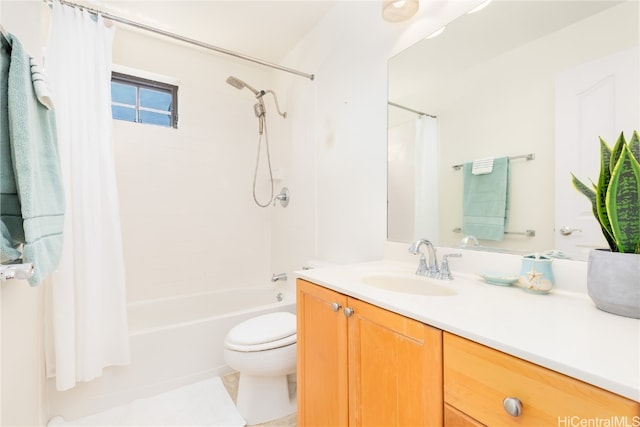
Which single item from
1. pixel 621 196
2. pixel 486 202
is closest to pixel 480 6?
pixel 486 202

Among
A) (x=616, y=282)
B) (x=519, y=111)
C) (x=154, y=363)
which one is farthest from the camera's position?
(x=154, y=363)

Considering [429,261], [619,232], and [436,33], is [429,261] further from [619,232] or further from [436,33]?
[436,33]

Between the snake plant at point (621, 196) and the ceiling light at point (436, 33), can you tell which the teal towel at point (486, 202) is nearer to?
the snake plant at point (621, 196)

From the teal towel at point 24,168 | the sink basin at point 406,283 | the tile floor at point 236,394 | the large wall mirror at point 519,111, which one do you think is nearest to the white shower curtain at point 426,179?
the large wall mirror at point 519,111

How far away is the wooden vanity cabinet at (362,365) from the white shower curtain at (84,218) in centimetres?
113

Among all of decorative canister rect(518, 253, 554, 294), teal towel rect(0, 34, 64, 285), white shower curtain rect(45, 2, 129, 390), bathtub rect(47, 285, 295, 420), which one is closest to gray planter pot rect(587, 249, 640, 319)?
decorative canister rect(518, 253, 554, 294)

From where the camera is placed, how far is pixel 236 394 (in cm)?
167

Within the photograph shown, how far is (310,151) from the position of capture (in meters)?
2.10

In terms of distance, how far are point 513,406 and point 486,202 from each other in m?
0.79

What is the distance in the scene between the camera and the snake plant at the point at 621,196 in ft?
2.10

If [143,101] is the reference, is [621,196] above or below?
below

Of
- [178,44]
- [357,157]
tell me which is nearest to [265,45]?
[178,44]

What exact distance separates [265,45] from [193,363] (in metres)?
2.39

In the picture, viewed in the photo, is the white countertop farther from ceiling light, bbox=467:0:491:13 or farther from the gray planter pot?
ceiling light, bbox=467:0:491:13
